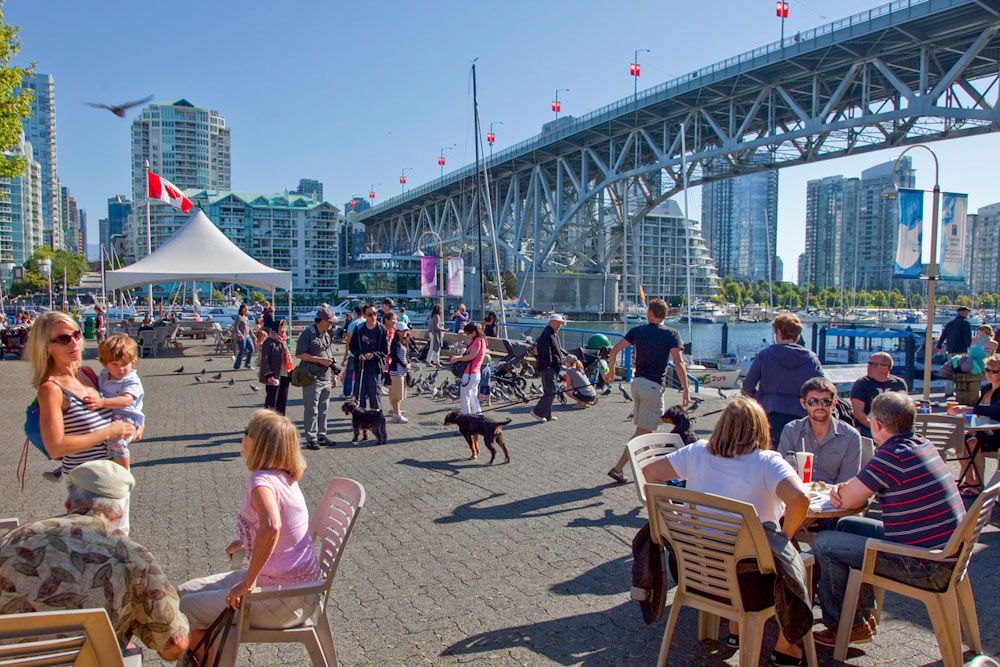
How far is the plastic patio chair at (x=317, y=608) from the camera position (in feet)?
9.71

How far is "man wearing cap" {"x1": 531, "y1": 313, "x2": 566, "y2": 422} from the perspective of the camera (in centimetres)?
1080

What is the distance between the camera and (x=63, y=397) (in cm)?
384

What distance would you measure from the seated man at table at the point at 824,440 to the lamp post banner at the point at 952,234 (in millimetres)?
6899

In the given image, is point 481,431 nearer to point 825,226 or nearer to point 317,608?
point 317,608

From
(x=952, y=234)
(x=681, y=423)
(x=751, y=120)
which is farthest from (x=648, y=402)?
(x=751, y=120)

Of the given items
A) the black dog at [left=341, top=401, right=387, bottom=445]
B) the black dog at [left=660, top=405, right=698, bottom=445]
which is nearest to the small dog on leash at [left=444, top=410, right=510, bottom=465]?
the black dog at [left=341, top=401, right=387, bottom=445]

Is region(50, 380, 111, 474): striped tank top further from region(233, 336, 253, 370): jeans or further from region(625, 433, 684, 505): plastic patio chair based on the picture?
region(233, 336, 253, 370): jeans

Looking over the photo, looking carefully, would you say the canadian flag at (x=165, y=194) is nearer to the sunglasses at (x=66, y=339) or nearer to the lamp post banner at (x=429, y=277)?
the lamp post banner at (x=429, y=277)

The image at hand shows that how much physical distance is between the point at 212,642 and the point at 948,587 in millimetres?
3408

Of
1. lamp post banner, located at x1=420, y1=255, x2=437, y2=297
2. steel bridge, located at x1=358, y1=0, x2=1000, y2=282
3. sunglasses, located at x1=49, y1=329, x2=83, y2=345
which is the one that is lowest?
sunglasses, located at x1=49, y1=329, x2=83, y2=345

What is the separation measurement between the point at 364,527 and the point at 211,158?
186m

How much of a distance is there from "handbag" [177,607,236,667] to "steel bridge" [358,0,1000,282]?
113 feet

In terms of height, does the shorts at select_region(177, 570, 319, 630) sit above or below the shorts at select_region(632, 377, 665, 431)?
below

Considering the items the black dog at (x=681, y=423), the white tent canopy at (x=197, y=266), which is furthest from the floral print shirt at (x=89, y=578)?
the white tent canopy at (x=197, y=266)
